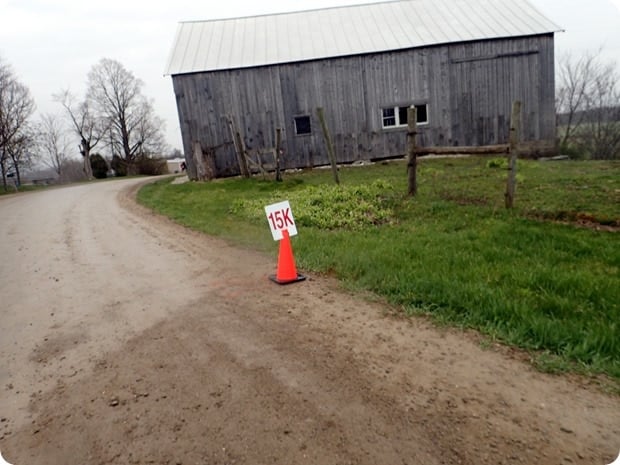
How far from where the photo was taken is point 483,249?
17.2 feet

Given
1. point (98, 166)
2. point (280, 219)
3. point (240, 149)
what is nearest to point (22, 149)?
point (98, 166)

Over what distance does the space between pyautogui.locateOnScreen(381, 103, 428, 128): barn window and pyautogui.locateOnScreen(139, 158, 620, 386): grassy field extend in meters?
8.10

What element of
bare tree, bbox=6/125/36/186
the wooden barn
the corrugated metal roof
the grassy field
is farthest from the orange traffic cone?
bare tree, bbox=6/125/36/186

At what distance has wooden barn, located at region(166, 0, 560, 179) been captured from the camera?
17812mm

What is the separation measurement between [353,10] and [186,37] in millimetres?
9166

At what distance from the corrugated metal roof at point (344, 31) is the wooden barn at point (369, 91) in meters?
0.11

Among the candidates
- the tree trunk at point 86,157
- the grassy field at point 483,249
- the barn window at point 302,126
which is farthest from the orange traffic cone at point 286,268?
the tree trunk at point 86,157

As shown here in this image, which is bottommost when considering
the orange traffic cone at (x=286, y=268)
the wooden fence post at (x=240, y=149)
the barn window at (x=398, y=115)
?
the orange traffic cone at (x=286, y=268)

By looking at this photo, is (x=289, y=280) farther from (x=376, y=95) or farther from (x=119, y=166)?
(x=119, y=166)

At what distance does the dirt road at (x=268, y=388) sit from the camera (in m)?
2.21

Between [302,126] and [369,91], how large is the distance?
3430 millimetres

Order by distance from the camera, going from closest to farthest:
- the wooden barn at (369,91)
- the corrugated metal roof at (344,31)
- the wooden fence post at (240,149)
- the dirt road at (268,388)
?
the dirt road at (268,388), the wooden fence post at (240,149), the wooden barn at (369,91), the corrugated metal roof at (344,31)

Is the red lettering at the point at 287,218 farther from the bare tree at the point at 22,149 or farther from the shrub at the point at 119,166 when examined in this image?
the shrub at the point at 119,166

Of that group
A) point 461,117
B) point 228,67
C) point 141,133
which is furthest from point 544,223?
point 141,133
